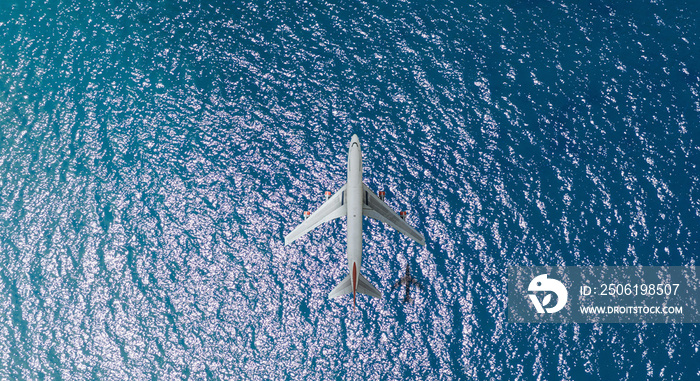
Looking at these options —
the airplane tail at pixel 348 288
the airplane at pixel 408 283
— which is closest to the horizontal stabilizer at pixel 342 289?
the airplane tail at pixel 348 288

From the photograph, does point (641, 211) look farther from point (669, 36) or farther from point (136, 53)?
point (136, 53)

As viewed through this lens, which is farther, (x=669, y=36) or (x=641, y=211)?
(x=669, y=36)

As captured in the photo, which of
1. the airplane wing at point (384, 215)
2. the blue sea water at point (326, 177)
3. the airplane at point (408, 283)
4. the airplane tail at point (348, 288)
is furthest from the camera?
the airplane wing at point (384, 215)

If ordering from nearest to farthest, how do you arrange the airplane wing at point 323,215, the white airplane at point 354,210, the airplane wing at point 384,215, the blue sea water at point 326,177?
the blue sea water at point 326,177 → the white airplane at point 354,210 → the airplane wing at point 384,215 → the airplane wing at point 323,215

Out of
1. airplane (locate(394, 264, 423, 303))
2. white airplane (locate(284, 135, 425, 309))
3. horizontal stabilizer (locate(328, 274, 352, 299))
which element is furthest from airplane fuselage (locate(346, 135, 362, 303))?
airplane (locate(394, 264, 423, 303))

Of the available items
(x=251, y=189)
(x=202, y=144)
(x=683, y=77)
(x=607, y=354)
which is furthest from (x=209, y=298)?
(x=683, y=77)

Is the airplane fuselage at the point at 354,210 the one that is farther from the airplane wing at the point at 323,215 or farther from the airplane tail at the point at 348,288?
the airplane wing at the point at 323,215

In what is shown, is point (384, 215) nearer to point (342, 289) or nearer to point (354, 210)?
point (354, 210)
